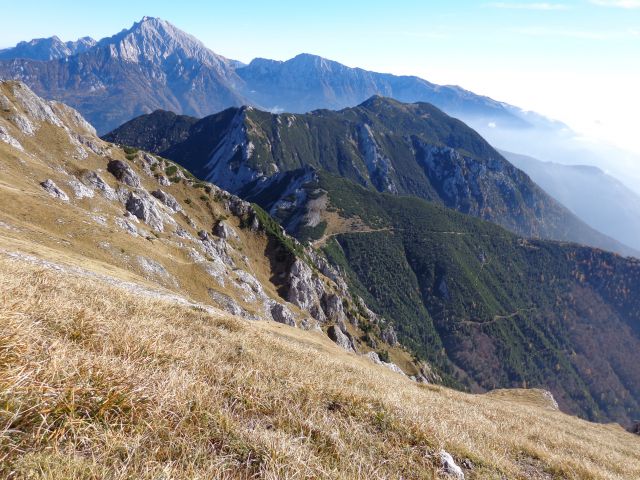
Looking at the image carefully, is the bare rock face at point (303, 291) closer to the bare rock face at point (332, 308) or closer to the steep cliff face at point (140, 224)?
the steep cliff face at point (140, 224)

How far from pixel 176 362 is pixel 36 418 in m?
3.58

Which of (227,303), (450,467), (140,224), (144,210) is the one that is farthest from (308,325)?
(450,467)

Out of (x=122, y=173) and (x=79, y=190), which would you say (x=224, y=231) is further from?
(x=79, y=190)

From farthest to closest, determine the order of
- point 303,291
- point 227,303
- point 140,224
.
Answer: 1. point 303,291
2. point 140,224
3. point 227,303

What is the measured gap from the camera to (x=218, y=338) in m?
13.0

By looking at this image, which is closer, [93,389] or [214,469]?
[214,469]

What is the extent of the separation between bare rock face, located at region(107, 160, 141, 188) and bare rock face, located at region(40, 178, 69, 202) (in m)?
32.5

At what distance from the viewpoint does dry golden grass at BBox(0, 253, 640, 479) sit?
14.9 ft

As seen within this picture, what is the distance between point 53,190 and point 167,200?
50.3 m

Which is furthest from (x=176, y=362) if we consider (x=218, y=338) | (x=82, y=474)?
(x=218, y=338)

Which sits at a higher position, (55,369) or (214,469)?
(55,369)

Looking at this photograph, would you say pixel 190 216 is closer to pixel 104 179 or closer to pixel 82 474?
pixel 104 179

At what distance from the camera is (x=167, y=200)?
124m

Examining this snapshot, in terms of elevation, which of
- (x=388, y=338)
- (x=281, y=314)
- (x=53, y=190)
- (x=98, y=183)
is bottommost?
(x=388, y=338)
